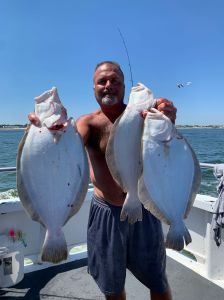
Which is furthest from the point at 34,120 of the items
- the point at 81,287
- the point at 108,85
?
the point at 81,287

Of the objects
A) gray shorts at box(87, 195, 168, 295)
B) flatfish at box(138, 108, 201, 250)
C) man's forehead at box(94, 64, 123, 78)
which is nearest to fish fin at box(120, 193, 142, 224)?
flatfish at box(138, 108, 201, 250)

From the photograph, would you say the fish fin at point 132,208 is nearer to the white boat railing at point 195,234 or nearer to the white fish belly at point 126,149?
the white fish belly at point 126,149

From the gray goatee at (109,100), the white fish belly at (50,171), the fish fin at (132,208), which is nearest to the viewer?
the white fish belly at (50,171)

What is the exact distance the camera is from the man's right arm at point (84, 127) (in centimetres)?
274

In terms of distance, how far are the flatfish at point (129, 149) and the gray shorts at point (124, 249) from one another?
0.54 metres

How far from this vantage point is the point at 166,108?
2.30 meters

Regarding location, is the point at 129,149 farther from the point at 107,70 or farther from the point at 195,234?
the point at 195,234

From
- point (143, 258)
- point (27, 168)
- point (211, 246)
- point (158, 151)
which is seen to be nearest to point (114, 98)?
point (158, 151)

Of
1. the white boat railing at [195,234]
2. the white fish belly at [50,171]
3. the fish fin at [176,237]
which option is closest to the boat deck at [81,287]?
the white boat railing at [195,234]

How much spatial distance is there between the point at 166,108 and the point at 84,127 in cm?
76

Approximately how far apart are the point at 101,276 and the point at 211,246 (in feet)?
5.55

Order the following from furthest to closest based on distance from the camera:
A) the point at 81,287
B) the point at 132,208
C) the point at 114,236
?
1. the point at 81,287
2. the point at 114,236
3. the point at 132,208

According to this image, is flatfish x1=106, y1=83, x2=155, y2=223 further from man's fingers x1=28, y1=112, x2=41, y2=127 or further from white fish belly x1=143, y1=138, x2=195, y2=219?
man's fingers x1=28, y1=112, x2=41, y2=127

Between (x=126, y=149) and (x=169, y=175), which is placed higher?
(x=126, y=149)
